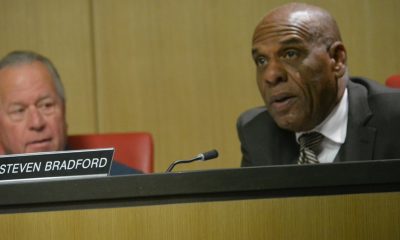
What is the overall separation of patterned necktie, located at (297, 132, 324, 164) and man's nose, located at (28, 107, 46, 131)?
0.83m

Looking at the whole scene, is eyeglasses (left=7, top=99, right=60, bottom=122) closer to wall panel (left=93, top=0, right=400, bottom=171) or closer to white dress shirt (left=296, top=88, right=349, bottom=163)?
white dress shirt (left=296, top=88, right=349, bottom=163)

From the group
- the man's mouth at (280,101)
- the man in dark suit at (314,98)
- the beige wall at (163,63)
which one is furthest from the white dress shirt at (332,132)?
the beige wall at (163,63)

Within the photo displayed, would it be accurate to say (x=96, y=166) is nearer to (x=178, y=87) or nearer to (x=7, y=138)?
(x=7, y=138)

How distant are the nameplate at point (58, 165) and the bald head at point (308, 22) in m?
0.86

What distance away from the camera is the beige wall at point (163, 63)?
3.47 m

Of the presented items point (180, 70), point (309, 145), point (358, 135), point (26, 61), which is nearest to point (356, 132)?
point (358, 135)

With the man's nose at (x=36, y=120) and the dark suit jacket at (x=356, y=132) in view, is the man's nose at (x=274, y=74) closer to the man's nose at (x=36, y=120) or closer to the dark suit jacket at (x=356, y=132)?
the dark suit jacket at (x=356, y=132)

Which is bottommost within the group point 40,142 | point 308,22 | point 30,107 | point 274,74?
point 40,142

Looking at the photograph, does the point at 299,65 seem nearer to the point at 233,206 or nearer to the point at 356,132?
the point at 356,132

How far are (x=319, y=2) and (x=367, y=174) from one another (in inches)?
87.4

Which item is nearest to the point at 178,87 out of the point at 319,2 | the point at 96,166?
the point at 319,2

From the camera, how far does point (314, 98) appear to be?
209 cm

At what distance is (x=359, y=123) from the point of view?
207cm

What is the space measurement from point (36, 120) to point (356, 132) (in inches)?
39.1
